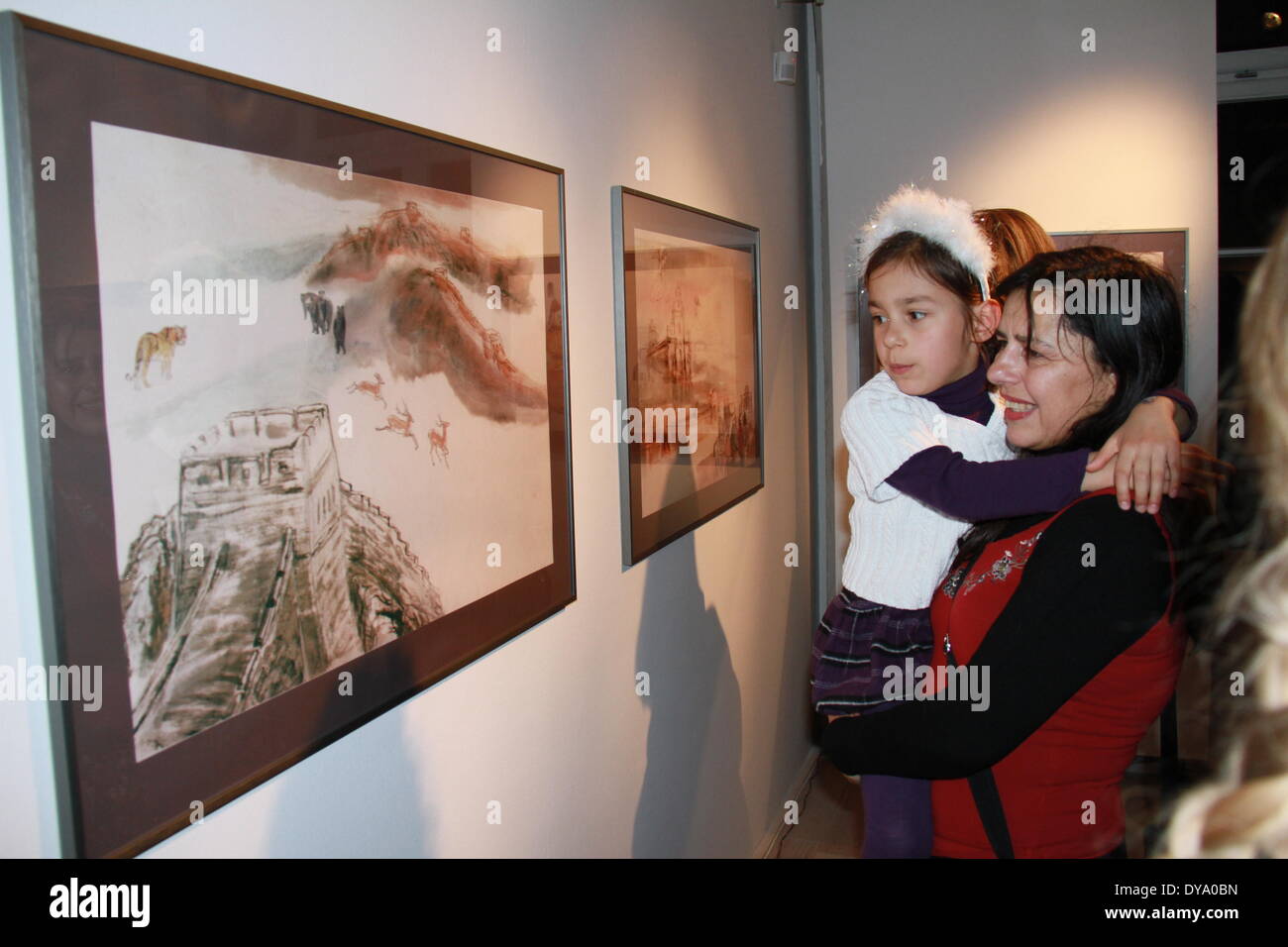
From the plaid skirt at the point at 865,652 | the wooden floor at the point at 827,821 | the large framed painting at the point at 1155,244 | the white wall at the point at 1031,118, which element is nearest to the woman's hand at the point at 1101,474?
the plaid skirt at the point at 865,652

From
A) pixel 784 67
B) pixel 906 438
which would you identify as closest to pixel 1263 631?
pixel 906 438

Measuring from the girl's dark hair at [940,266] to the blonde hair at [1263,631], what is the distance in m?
1.64

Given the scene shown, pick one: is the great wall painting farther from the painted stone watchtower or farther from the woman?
the woman

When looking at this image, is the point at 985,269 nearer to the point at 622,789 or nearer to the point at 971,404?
the point at 971,404

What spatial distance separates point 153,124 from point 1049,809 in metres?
1.41

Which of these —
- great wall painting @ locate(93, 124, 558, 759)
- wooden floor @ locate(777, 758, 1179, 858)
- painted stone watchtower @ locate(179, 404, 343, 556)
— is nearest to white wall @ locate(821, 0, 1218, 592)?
wooden floor @ locate(777, 758, 1179, 858)

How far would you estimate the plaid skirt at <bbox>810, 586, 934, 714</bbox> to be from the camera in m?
1.98

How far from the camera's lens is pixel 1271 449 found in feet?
1.28

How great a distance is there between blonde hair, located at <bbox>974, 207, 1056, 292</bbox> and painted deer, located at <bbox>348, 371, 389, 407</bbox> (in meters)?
1.48

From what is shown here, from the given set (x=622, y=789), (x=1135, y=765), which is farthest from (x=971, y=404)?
(x=1135, y=765)

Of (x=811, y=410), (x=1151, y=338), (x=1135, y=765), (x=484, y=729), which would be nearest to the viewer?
(x=1151, y=338)

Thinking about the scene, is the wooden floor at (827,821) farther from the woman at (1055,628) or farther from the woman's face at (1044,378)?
the woman's face at (1044,378)

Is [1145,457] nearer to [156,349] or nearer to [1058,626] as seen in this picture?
[1058,626]

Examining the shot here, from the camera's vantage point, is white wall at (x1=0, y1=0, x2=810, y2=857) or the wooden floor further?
the wooden floor
